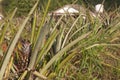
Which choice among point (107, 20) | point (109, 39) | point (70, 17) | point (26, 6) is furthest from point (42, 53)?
point (26, 6)

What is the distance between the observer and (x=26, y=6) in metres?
14.6

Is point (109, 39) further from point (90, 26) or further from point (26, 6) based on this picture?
point (26, 6)

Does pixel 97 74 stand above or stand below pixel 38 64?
below

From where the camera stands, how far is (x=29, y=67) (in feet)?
8.73

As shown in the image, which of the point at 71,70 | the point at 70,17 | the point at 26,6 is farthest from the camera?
the point at 26,6

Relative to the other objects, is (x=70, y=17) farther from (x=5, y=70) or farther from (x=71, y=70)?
(x=5, y=70)

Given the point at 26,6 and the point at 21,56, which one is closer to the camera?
the point at 21,56

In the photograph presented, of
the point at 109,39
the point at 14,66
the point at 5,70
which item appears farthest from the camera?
the point at 109,39

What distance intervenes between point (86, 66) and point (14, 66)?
2.26 feet

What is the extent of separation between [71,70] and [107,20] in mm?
1561

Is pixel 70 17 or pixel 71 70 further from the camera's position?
pixel 70 17

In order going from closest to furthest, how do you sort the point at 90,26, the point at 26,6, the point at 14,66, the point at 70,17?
the point at 14,66 < the point at 90,26 < the point at 70,17 < the point at 26,6

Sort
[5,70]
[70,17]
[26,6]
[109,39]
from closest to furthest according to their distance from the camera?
[5,70] → [109,39] → [70,17] → [26,6]

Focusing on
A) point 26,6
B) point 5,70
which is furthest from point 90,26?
point 26,6
